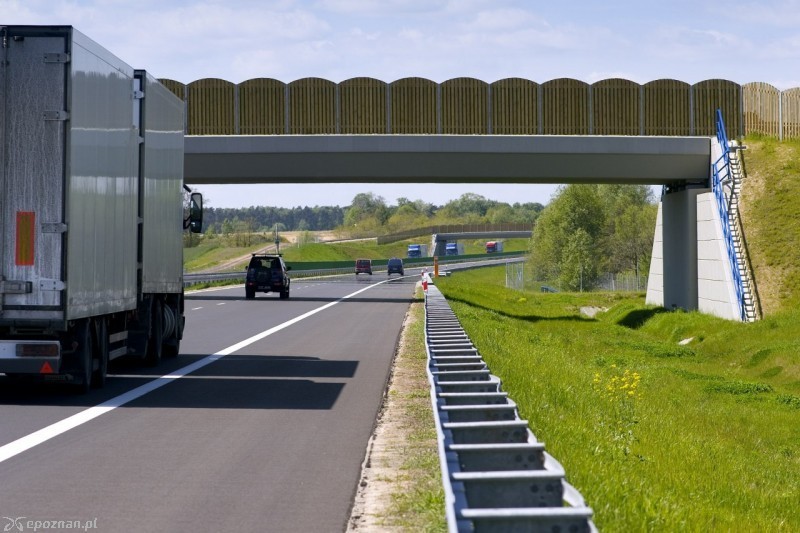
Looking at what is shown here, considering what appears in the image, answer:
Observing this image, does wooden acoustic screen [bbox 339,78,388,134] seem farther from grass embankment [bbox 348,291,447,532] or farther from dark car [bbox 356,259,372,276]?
dark car [bbox 356,259,372,276]

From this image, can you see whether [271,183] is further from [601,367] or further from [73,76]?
[73,76]

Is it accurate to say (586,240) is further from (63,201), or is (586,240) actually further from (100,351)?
(63,201)

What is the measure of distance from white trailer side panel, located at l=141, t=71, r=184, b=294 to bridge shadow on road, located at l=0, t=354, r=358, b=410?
4.41 ft

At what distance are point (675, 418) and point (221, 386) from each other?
7.49 m

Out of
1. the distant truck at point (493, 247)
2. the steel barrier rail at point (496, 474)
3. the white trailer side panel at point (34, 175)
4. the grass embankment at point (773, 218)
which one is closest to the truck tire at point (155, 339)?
the white trailer side panel at point (34, 175)

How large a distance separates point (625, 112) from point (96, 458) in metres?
38.6

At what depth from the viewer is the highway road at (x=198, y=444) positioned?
7691 millimetres

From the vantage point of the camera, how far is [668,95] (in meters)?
46.1

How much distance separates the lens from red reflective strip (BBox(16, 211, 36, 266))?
41.9ft

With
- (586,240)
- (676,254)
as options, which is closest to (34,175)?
(676,254)

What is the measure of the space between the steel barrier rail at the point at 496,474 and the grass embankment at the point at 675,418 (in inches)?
21.9

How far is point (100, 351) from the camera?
14445 mm

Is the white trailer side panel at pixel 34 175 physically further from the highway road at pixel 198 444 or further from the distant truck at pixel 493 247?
the distant truck at pixel 493 247

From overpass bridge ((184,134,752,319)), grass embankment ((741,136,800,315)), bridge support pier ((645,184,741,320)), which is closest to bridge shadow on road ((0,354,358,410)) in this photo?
grass embankment ((741,136,800,315))
